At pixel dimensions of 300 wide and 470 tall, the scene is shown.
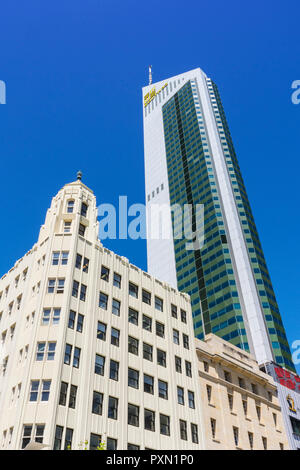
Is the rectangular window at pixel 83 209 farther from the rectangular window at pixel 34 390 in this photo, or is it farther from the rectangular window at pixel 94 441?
the rectangular window at pixel 94 441

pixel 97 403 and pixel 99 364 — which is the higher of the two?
pixel 99 364

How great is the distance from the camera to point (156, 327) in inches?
1913

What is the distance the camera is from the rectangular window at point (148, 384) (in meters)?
42.5

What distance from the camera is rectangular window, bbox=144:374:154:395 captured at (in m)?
42.5

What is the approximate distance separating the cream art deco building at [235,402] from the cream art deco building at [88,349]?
2.83 m

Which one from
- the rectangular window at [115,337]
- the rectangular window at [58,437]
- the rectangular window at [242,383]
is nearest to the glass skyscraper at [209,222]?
the rectangular window at [242,383]

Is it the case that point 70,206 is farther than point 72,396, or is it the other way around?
point 70,206

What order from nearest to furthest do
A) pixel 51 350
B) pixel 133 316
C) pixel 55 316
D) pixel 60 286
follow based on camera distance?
pixel 51 350, pixel 55 316, pixel 60 286, pixel 133 316

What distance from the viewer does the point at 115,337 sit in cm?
4312

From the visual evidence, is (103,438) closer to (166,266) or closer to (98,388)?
(98,388)

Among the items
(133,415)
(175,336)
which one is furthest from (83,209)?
(133,415)

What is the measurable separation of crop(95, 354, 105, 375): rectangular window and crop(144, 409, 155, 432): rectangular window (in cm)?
608

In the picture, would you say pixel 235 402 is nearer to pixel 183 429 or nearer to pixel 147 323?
pixel 183 429

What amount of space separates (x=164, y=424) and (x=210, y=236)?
91744mm
